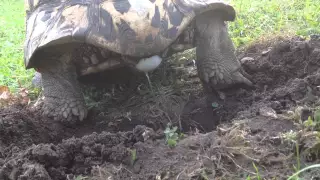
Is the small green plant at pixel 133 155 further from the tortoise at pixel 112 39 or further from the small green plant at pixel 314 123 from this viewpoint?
the tortoise at pixel 112 39

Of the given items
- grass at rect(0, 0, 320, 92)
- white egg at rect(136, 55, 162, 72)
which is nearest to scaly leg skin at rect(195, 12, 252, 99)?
white egg at rect(136, 55, 162, 72)

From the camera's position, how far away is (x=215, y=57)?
2.83 m

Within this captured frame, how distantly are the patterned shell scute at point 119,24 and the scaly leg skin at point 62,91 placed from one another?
24 centimetres

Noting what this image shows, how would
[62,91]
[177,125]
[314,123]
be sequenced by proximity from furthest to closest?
1. [62,91]
2. [177,125]
3. [314,123]

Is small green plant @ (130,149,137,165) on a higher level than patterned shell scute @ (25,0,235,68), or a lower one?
lower

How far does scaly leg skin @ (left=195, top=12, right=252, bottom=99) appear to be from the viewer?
109 inches

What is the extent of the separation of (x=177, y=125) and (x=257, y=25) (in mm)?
1719

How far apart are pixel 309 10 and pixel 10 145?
278cm

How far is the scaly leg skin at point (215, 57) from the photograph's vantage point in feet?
9.10

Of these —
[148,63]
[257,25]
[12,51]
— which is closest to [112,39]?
[148,63]

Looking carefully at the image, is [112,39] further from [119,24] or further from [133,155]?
[133,155]

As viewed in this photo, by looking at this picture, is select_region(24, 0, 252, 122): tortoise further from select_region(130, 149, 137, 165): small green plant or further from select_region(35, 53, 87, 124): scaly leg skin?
select_region(130, 149, 137, 165): small green plant

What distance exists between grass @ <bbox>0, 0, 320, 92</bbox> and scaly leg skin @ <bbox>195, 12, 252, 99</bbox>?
0.60 m

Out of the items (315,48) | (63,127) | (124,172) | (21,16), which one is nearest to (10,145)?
(63,127)
